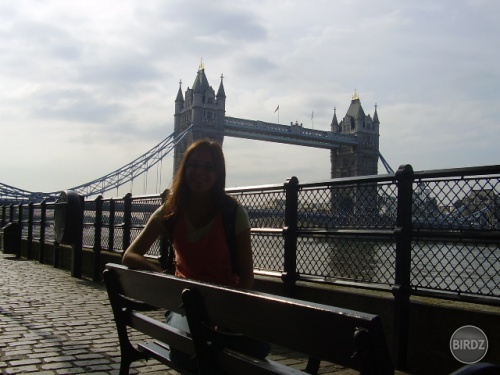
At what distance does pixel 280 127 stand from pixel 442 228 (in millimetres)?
70832

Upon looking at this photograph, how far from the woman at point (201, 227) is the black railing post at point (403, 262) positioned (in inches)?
42.2

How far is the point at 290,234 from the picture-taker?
13.1 feet

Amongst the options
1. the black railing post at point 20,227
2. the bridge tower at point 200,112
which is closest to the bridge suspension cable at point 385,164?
the bridge tower at point 200,112

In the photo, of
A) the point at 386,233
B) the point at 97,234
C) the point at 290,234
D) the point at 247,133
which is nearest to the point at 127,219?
the point at 97,234

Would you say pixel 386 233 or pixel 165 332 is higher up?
pixel 386 233

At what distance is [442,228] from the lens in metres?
2.95

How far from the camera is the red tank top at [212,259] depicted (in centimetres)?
227

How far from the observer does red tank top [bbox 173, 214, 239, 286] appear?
2273 millimetres

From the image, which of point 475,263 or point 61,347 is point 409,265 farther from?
point 61,347

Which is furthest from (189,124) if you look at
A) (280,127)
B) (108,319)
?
(108,319)

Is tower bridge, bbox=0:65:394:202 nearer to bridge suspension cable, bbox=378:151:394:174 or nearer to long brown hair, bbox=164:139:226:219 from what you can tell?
bridge suspension cable, bbox=378:151:394:174

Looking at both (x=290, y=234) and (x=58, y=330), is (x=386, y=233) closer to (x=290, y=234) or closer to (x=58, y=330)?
(x=290, y=234)

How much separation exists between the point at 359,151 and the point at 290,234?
7979cm
